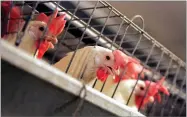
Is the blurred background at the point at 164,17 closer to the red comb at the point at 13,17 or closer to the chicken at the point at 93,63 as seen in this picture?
the chicken at the point at 93,63

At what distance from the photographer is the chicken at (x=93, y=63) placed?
3.16 feet

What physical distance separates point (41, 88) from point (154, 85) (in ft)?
2.63

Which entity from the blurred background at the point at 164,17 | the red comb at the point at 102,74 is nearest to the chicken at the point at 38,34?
the red comb at the point at 102,74

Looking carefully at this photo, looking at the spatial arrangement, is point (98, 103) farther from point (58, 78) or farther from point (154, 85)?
point (154, 85)

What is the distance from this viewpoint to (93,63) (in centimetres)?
98

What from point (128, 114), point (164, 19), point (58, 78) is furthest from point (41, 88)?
point (164, 19)

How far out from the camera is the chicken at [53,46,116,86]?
96 centimetres

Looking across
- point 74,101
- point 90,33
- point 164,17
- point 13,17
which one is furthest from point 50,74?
point 164,17

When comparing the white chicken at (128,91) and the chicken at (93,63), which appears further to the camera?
the white chicken at (128,91)

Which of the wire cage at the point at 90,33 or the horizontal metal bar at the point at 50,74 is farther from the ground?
the wire cage at the point at 90,33

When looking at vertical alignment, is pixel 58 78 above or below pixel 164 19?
below

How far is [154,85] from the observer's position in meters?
1.29

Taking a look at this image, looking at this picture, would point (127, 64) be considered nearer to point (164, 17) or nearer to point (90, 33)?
point (90, 33)

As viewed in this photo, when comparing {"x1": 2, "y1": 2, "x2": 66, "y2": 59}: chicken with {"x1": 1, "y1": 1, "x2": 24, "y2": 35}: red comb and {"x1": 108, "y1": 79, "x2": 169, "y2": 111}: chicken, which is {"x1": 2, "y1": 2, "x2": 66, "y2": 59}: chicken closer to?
{"x1": 1, "y1": 1, "x2": 24, "y2": 35}: red comb
